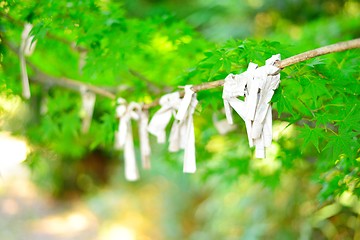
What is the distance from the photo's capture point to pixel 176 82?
190cm

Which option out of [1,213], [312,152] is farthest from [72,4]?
[1,213]

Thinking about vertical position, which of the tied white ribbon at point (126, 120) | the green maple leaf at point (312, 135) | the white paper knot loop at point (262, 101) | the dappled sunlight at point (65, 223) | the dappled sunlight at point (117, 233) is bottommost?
the green maple leaf at point (312, 135)

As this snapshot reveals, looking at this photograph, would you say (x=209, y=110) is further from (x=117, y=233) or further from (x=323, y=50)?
(x=117, y=233)

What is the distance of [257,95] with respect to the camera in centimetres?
138

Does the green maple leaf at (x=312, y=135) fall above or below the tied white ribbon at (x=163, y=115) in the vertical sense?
below

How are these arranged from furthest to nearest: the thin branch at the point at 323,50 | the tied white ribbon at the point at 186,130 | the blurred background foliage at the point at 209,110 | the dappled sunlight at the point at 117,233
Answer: the dappled sunlight at the point at 117,233
the tied white ribbon at the point at 186,130
the blurred background foliage at the point at 209,110
the thin branch at the point at 323,50

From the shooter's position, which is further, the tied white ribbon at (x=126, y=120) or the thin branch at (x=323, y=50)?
the tied white ribbon at (x=126, y=120)

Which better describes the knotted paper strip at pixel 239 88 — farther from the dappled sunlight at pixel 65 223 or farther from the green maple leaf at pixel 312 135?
the dappled sunlight at pixel 65 223

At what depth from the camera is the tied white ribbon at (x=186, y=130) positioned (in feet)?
5.34

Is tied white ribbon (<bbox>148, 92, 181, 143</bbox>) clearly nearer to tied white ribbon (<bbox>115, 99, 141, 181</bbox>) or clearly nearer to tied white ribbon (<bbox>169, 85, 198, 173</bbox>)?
tied white ribbon (<bbox>169, 85, 198, 173</bbox>)

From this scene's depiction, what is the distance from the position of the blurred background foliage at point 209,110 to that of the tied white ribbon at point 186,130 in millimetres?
106

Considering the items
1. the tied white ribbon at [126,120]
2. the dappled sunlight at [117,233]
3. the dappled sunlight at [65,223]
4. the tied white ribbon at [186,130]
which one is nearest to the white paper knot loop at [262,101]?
the tied white ribbon at [186,130]

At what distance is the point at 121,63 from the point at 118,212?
10.7ft

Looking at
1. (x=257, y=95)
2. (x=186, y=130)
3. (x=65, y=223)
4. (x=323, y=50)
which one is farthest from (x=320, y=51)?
(x=65, y=223)
